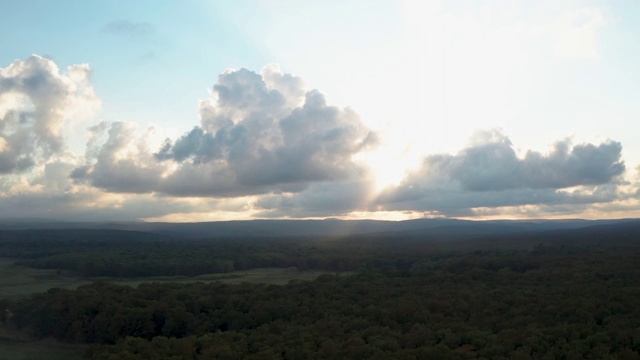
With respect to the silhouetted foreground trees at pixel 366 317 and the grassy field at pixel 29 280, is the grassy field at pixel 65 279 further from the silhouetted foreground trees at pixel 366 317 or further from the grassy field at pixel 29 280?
the silhouetted foreground trees at pixel 366 317

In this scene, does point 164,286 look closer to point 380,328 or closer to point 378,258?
point 380,328

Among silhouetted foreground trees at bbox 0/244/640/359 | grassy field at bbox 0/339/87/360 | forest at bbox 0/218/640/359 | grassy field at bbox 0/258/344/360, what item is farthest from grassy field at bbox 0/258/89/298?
grassy field at bbox 0/339/87/360

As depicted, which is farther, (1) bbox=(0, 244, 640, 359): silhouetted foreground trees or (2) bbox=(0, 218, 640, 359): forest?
(2) bbox=(0, 218, 640, 359): forest

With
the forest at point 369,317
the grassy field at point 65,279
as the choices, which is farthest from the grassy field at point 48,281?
the forest at point 369,317

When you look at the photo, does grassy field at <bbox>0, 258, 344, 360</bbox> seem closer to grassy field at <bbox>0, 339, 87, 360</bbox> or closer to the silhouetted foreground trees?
grassy field at <bbox>0, 339, 87, 360</bbox>

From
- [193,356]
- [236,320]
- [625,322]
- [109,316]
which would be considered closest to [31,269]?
[109,316]

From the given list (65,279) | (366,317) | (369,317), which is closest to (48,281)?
(65,279)

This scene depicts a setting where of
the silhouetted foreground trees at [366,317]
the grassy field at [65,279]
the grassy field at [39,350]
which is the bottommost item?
the grassy field at [39,350]

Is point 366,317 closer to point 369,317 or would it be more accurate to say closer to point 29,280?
point 369,317
